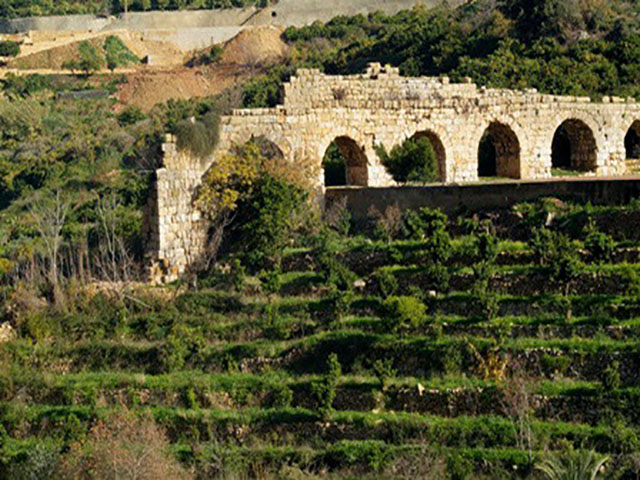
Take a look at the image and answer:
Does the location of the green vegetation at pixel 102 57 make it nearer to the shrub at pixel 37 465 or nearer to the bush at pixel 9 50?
the bush at pixel 9 50

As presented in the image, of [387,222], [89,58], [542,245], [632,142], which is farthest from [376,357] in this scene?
[89,58]

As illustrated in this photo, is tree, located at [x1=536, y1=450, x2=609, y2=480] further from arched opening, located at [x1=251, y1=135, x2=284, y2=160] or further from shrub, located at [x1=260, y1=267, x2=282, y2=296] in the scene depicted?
arched opening, located at [x1=251, y1=135, x2=284, y2=160]

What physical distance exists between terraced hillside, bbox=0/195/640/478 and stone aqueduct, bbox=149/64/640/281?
229 cm

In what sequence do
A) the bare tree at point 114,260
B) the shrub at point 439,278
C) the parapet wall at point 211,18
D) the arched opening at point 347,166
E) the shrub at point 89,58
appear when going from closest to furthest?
1. the shrub at point 439,278
2. the bare tree at point 114,260
3. the arched opening at point 347,166
4. the shrub at point 89,58
5. the parapet wall at point 211,18

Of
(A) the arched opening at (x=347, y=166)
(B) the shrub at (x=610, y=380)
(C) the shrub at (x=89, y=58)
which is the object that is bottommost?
(B) the shrub at (x=610, y=380)

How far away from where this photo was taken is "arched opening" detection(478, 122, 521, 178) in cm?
2877

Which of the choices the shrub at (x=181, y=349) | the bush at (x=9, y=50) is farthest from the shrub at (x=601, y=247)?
the bush at (x=9, y=50)

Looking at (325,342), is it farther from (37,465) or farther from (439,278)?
(37,465)

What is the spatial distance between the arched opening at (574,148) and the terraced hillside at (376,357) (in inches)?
311

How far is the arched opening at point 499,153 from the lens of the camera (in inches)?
1133

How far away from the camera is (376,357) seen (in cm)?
1881

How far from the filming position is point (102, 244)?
25.7 meters

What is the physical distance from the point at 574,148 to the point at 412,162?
6826 mm

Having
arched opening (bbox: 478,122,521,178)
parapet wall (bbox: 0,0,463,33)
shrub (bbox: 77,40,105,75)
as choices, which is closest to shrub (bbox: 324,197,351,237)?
arched opening (bbox: 478,122,521,178)
